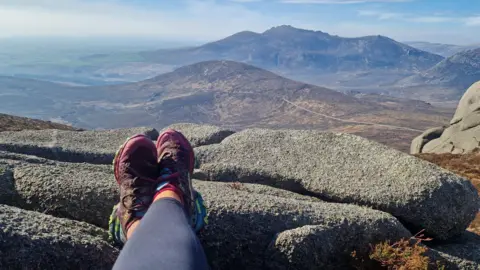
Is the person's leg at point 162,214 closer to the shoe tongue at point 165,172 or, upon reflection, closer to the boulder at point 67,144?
the shoe tongue at point 165,172

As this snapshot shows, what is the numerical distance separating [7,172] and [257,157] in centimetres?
693

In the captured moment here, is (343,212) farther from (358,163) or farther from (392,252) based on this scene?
(358,163)

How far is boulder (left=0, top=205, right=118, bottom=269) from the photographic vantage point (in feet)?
18.5

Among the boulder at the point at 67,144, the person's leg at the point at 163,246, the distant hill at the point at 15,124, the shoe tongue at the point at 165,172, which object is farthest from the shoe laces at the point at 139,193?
the distant hill at the point at 15,124

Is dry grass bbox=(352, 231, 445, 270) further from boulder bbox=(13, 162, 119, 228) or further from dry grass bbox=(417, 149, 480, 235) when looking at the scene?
dry grass bbox=(417, 149, 480, 235)

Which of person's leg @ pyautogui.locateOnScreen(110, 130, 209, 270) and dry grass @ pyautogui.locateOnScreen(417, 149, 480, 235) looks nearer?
person's leg @ pyautogui.locateOnScreen(110, 130, 209, 270)

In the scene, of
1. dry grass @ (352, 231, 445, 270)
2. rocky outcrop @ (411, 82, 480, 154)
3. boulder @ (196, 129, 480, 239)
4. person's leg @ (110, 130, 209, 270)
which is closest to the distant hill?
boulder @ (196, 129, 480, 239)

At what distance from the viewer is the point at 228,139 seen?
551 inches

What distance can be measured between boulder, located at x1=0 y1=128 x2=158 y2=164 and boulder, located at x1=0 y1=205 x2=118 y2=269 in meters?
6.48

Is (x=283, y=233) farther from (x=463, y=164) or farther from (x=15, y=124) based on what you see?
(x=463, y=164)

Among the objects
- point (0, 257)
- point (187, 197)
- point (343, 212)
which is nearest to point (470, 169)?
point (343, 212)

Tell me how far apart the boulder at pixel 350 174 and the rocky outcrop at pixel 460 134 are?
3407 centimetres

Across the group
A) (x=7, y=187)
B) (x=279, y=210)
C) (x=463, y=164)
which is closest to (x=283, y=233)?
(x=279, y=210)

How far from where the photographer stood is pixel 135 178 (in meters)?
7.14
